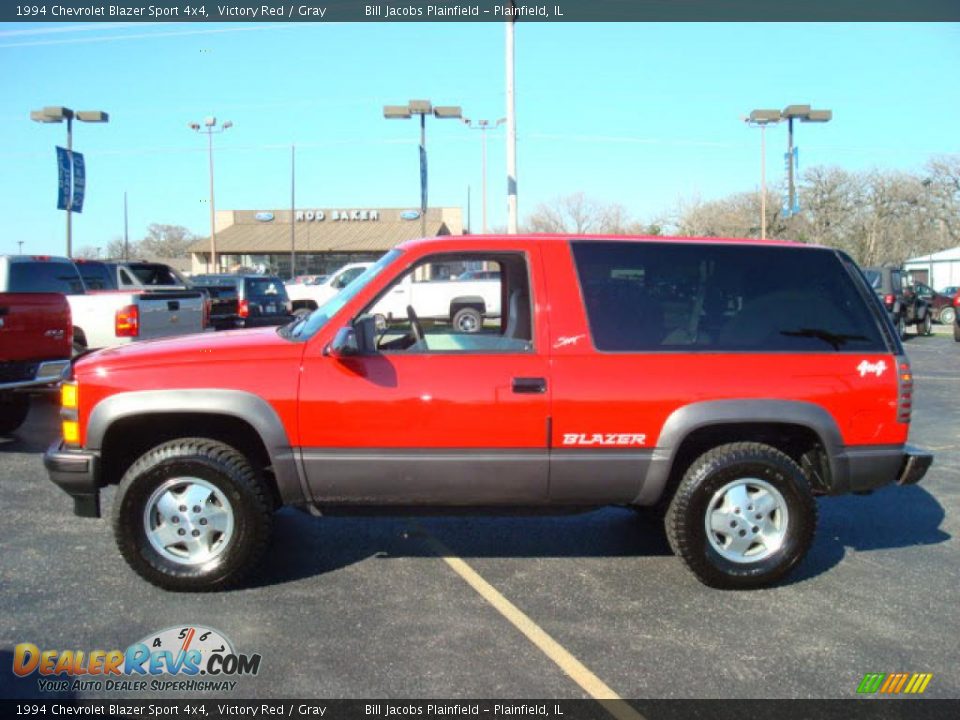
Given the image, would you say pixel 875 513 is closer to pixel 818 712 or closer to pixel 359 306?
pixel 818 712

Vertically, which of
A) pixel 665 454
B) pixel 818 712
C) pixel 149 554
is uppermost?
pixel 665 454

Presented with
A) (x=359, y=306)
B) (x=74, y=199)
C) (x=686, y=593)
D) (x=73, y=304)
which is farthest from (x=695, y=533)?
(x=74, y=199)

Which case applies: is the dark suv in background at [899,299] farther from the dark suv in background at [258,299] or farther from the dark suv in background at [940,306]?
the dark suv in background at [258,299]

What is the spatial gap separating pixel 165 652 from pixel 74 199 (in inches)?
1069

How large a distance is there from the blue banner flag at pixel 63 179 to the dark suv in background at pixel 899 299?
80.7 feet

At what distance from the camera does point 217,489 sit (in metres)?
4.19

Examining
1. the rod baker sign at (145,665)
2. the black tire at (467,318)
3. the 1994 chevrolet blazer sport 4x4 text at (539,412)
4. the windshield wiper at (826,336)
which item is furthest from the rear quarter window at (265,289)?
the windshield wiper at (826,336)

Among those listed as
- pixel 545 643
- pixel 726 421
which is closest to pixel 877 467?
pixel 726 421

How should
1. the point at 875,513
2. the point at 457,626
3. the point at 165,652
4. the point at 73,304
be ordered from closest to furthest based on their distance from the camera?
1. the point at 165,652
2. the point at 457,626
3. the point at 875,513
4. the point at 73,304

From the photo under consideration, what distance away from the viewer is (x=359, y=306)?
13.9ft

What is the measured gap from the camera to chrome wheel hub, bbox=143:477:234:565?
421 cm

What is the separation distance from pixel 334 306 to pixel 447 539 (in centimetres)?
178

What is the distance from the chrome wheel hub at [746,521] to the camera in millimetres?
4336

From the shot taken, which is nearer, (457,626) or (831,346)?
(457,626)
